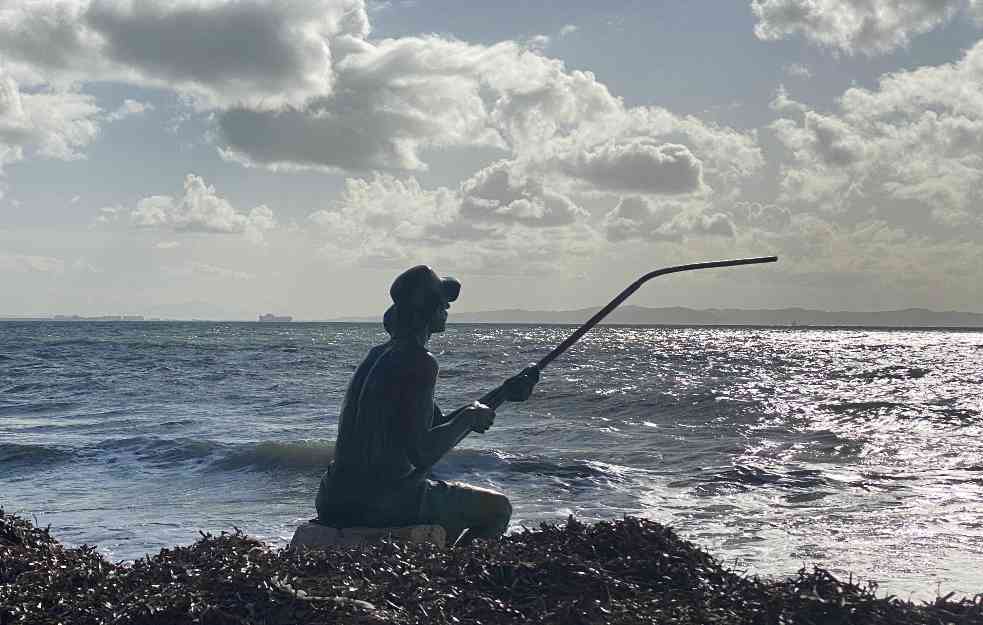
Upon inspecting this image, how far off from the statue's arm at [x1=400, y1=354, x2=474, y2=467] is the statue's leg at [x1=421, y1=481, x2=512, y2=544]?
16.1 inches

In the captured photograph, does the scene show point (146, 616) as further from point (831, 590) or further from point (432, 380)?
point (831, 590)

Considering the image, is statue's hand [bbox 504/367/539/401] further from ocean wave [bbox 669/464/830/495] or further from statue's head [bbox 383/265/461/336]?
ocean wave [bbox 669/464/830/495]

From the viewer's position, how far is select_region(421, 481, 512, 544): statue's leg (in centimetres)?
579

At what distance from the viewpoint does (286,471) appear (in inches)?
563

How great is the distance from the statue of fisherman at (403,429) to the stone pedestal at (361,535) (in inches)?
2.6

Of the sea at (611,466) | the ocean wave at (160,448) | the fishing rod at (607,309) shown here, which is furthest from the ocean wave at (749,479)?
the ocean wave at (160,448)

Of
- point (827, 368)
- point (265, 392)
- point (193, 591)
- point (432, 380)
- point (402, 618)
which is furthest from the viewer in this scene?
point (827, 368)

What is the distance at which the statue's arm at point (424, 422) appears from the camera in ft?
17.7

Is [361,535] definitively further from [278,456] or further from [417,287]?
[278,456]

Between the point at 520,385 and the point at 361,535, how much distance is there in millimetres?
1367

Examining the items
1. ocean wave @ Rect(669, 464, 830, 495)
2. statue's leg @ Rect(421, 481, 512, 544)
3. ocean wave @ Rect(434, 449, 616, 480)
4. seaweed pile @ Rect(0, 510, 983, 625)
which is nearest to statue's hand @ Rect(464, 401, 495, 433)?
statue's leg @ Rect(421, 481, 512, 544)

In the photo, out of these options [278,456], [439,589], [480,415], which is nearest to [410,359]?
[480,415]

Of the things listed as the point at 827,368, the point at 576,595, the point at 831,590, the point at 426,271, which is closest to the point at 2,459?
the point at 426,271

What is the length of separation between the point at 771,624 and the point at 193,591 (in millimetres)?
2861
